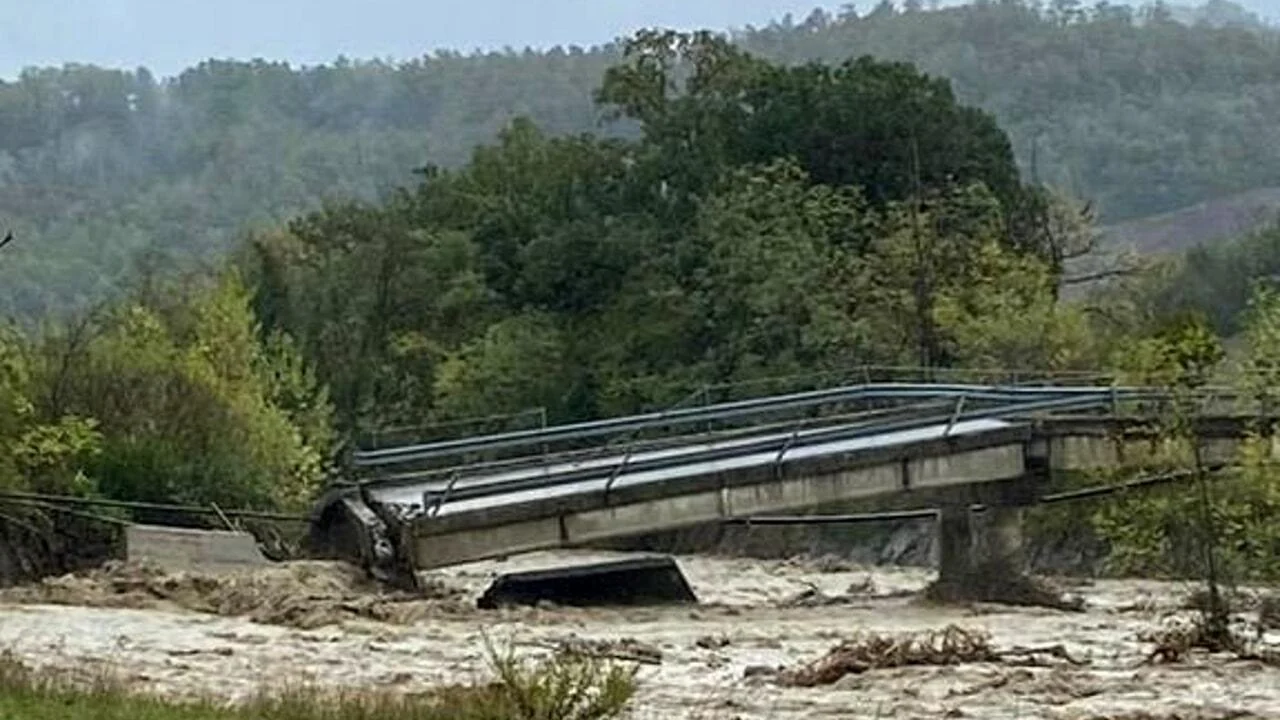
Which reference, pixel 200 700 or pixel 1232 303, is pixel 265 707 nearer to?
pixel 200 700

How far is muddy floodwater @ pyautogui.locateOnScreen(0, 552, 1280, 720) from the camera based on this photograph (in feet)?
85.0

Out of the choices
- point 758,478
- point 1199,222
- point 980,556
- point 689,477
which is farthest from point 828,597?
point 1199,222

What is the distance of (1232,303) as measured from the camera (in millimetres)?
88938

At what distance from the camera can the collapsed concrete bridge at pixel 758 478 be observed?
39719mm

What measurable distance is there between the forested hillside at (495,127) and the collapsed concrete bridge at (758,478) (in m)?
A: 62.2

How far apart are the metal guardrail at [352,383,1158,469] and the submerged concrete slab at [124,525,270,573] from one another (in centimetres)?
363

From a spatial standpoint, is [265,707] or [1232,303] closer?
[265,707]

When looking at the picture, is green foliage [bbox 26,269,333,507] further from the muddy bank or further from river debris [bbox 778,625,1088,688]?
river debris [bbox 778,625,1088,688]

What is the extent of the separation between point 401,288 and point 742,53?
13.9 metres

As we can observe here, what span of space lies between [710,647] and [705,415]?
1696 centimetres

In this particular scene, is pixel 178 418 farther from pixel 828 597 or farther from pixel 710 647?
pixel 710 647

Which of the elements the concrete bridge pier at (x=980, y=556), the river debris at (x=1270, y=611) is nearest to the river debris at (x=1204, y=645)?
the river debris at (x=1270, y=611)

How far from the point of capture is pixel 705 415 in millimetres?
50281

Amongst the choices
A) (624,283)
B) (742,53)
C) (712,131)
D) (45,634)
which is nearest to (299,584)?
(45,634)
